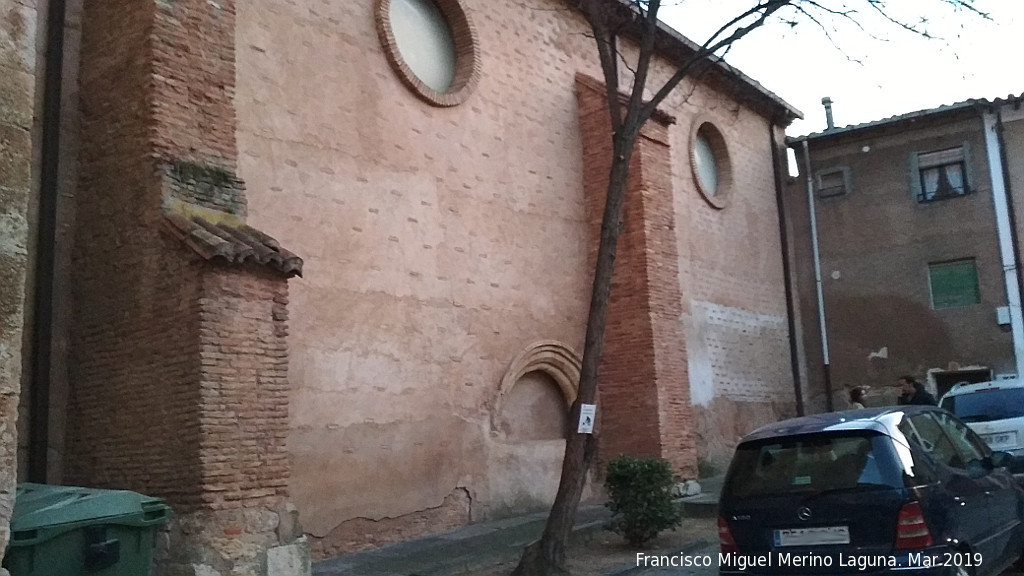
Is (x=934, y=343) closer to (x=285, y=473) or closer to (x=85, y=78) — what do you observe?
(x=285, y=473)

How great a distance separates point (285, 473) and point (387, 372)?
2.76 meters

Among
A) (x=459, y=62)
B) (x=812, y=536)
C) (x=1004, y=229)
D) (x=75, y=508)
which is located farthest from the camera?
(x=1004, y=229)

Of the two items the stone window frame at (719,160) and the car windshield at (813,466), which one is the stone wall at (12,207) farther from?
the stone window frame at (719,160)

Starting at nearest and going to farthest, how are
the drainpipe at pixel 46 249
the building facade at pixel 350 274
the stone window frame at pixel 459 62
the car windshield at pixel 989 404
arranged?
1. the building facade at pixel 350 274
2. the drainpipe at pixel 46 249
3. the car windshield at pixel 989 404
4. the stone window frame at pixel 459 62

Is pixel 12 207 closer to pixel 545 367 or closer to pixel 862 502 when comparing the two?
pixel 862 502

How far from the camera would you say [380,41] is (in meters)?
10.5

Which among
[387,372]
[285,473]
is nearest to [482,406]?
[387,372]

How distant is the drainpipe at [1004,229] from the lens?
707 inches

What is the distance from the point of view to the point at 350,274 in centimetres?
965

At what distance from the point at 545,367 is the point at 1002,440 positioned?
557 cm

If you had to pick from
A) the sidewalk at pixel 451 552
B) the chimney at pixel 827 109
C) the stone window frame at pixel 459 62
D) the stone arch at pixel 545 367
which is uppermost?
the chimney at pixel 827 109

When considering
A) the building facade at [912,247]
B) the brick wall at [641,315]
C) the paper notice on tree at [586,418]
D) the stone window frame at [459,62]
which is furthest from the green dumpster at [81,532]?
the building facade at [912,247]

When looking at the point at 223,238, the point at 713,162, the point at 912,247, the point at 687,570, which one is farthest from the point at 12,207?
the point at 912,247

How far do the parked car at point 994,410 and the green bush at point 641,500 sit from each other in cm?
368
